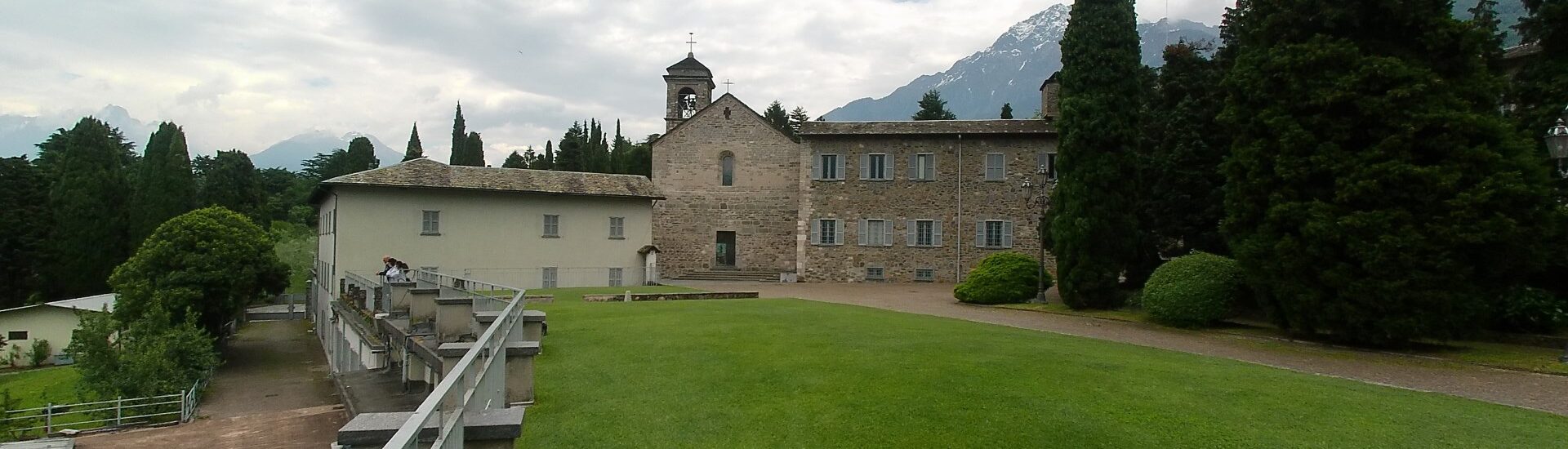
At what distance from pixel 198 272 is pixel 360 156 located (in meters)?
54.6

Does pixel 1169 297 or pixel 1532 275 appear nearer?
pixel 1532 275

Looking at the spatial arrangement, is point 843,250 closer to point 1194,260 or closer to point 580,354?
point 1194,260

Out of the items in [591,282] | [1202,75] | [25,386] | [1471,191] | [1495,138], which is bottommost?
[25,386]

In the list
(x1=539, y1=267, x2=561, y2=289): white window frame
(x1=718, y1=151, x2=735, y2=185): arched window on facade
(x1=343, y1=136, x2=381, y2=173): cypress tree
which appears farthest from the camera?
(x1=343, y1=136, x2=381, y2=173): cypress tree

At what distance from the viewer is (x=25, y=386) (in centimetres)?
2545

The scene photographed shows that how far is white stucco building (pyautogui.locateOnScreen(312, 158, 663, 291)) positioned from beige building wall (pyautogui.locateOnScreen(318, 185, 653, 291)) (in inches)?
1.2

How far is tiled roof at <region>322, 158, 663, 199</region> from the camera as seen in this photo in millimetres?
28953

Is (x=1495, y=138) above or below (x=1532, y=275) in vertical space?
above

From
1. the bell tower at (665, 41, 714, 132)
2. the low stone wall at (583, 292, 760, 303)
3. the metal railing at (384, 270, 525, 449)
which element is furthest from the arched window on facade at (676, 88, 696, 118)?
the metal railing at (384, 270, 525, 449)

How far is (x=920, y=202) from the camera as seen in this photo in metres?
34.8

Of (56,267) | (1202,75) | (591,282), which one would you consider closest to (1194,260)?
(1202,75)

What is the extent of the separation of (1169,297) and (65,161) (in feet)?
164

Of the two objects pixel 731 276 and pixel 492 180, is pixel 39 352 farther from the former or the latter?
pixel 731 276

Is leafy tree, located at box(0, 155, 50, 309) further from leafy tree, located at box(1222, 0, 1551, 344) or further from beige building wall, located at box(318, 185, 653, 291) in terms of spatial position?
leafy tree, located at box(1222, 0, 1551, 344)
